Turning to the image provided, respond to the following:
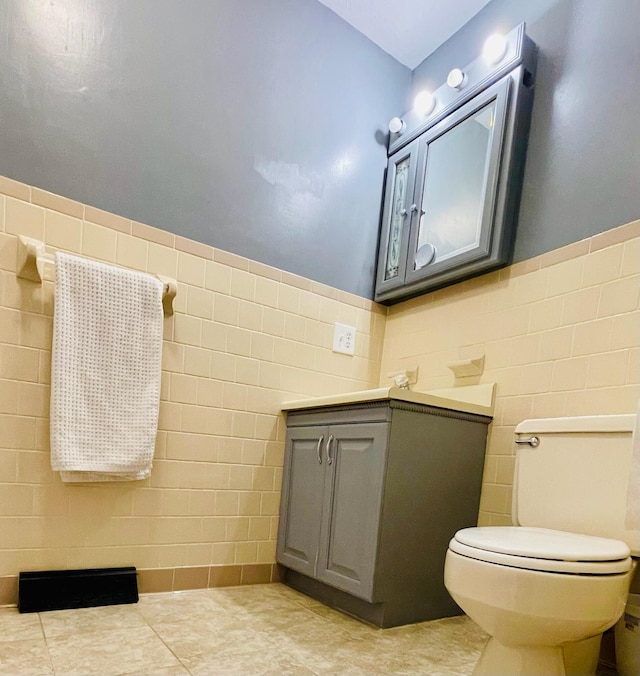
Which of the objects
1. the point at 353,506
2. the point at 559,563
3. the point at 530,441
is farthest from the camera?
the point at 353,506

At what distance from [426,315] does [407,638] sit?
4.17ft

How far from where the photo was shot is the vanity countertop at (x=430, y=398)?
5.29ft

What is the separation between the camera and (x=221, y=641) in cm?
139

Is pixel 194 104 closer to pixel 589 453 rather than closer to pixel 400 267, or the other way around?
pixel 400 267

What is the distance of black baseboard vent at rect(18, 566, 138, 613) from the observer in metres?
1.53

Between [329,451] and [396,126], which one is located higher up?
[396,126]

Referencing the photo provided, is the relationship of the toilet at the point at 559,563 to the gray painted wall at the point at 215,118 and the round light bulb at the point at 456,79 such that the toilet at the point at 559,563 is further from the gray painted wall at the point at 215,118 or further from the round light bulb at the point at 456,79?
the round light bulb at the point at 456,79

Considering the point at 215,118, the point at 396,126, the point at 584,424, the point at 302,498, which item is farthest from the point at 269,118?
the point at 584,424

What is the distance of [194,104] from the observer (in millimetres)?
1962

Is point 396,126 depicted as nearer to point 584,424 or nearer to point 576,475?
point 584,424

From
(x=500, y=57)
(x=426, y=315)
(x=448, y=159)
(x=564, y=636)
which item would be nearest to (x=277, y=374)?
(x=426, y=315)

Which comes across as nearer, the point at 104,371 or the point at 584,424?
the point at 584,424

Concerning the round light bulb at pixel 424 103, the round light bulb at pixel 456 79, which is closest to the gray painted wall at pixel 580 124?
the round light bulb at pixel 456 79

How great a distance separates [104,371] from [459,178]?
5.28 ft
